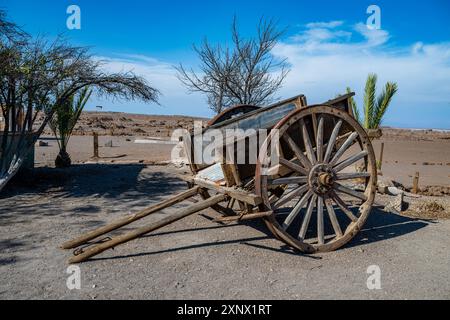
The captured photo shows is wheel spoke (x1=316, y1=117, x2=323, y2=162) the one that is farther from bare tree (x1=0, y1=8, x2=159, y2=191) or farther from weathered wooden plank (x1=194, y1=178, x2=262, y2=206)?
bare tree (x1=0, y1=8, x2=159, y2=191)

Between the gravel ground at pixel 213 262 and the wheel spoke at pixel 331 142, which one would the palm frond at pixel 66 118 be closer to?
the gravel ground at pixel 213 262

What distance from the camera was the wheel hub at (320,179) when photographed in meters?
4.25

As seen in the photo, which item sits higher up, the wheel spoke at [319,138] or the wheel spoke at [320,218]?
the wheel spoke at [319,138]

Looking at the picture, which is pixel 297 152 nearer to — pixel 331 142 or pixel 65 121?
pixel 331 142

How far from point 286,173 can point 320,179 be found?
1.33 feet

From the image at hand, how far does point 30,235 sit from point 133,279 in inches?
82.2

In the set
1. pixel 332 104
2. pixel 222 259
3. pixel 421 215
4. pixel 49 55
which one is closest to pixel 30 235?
pixel 222 259

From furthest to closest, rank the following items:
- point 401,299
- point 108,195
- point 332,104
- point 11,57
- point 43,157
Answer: point 43,157
point 108,195
point 11,57
point 332,104
point 401,299

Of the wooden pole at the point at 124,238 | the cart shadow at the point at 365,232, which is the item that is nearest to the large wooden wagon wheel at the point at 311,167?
the cart shadow at the point at 365,232

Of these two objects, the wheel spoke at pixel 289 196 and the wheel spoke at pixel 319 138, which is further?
the wheel spoke at pixel 319 138

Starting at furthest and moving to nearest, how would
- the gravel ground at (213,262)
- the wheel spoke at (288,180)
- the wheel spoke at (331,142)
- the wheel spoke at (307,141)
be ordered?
1. the wheel spoke at (331,142)
2. the wheel spoke at (307,141)
3. the wheel spoke at (288,180)
4. the gravel ground at (213,262)

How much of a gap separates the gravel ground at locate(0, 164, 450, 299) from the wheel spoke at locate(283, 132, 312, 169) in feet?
3.45

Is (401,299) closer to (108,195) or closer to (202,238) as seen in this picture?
(202,238)

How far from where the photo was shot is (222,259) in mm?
4129
